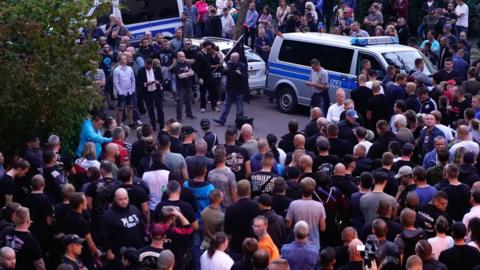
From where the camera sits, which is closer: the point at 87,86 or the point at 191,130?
the point at 191,130

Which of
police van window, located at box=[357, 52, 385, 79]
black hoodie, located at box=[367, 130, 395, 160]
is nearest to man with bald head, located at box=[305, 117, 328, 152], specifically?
black hoodie, located at box=[367, 130, 395, 160]

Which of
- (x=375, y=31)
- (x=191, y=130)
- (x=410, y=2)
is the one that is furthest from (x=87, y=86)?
(x=410, y=2)

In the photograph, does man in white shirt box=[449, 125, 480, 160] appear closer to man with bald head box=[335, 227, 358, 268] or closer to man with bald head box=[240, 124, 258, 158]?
man with bald head box=[240, 124, 258, 158]

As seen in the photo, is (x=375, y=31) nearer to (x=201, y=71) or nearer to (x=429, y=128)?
(x=201, y=71)

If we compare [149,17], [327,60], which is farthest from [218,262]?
[149,17]

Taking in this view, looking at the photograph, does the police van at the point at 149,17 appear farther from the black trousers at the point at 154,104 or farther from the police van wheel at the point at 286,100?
the black trousers at the point at 154,104

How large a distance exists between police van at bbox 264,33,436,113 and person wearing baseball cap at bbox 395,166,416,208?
27.0ft

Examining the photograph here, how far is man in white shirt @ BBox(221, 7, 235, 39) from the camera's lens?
28969mm

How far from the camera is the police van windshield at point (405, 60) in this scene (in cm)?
2153

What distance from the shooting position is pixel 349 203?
41.2 ft

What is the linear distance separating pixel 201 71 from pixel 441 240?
12279 mm

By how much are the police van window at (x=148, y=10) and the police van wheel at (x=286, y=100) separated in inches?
207

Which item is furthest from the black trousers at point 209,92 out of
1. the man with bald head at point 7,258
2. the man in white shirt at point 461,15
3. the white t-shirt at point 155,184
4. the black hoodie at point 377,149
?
the man with bald head at point 7,258

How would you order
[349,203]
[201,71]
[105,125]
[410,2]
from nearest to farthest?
[349,203]
[105,125]
[201,71]
[410,2]
